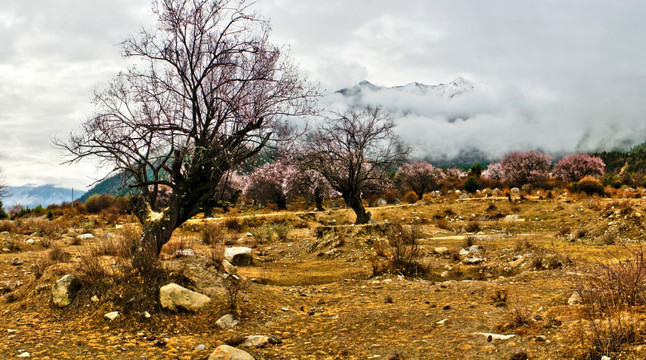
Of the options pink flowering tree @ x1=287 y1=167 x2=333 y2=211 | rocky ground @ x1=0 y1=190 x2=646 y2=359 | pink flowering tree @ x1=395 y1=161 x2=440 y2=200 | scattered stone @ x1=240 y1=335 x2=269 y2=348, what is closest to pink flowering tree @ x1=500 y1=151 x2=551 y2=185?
pink flowering tree @ x1=395 y1=161 x2=440 y2=200

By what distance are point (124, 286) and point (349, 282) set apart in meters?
5.13

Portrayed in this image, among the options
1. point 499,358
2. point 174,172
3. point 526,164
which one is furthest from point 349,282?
point 526,164

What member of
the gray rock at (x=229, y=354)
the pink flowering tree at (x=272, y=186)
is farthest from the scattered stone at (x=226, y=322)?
the pink flowering tree at (x=272, y=186)

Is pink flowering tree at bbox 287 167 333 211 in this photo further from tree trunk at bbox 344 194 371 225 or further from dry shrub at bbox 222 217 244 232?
tree trunk at bbox 344 194 371 225

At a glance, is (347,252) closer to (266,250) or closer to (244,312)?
(266,250)

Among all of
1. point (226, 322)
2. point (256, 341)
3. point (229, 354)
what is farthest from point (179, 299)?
point (229, 354)

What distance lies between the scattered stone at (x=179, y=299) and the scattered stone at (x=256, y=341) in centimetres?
145

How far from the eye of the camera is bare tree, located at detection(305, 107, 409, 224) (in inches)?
851

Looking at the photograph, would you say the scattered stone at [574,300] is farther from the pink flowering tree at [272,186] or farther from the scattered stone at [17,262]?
the pink flowering tree at [272,186]

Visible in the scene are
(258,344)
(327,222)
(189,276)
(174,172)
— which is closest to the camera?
(258,344)

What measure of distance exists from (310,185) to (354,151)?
59.3ft

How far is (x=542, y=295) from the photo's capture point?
6.68m

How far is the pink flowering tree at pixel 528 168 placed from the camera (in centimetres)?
5872

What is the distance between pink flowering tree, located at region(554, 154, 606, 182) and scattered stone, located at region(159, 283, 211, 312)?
67.7 metres
